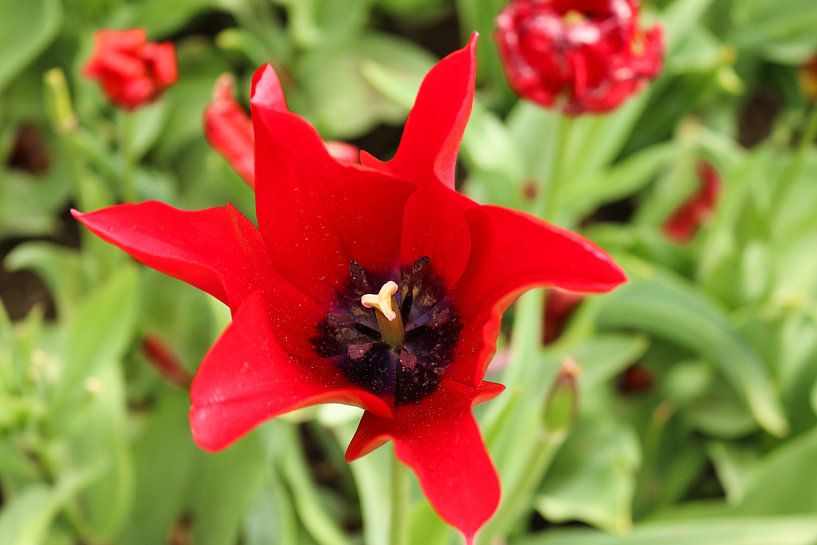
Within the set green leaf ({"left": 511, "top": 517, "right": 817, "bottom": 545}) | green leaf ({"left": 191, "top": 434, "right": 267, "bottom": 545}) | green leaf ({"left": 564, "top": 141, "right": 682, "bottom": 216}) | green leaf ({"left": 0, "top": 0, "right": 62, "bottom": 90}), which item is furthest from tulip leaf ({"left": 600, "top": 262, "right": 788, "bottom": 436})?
green leaf ({"left": 0, "top": 0, "right": 62, "bottom": 90})

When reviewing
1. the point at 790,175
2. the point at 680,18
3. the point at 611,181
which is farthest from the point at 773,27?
the point at 611,181

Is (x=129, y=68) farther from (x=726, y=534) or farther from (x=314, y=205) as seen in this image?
(x=726, y=534)

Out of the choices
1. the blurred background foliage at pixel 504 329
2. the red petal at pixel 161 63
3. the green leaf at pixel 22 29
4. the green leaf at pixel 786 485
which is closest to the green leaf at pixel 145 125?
the blurred background foliage at pixel 504 329

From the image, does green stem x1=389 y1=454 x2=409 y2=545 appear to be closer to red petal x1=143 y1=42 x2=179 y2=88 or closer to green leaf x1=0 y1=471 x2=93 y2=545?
green leaf x1=0 y1=471 x2=93 y2=545

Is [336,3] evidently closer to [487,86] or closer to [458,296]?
[487,86]

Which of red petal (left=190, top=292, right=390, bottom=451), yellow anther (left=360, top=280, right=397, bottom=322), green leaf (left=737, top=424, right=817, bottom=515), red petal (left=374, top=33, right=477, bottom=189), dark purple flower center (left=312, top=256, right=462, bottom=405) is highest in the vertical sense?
red petal (left=374, top=33, right=477, bottom=189)

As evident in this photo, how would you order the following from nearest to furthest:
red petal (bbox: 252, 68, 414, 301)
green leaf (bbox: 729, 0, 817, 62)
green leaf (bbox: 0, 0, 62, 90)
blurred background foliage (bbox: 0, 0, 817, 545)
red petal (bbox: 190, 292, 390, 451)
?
red petal (bbox: 190, 292, 390, 451) → red petal (bbox: 252, 68, 414, 301) → blurred background foliage (bbox: 0, 0, 817, 545) → green leaf (bbox: 0, 0, 62, 90) → green leaf (bbox: 729, 0, 817, 62)

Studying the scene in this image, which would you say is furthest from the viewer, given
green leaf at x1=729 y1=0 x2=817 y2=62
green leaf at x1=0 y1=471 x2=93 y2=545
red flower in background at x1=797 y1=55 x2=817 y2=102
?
green leaf at x1=729 y1=0 x2=817 y2=62

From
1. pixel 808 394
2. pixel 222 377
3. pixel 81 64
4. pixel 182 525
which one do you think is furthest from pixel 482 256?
pixel 81 64
